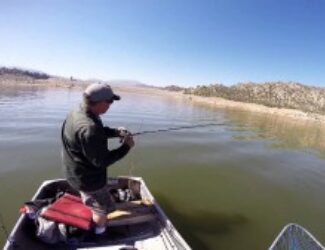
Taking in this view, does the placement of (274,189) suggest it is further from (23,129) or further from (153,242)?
(23,129)

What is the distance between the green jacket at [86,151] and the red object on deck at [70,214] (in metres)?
0.63

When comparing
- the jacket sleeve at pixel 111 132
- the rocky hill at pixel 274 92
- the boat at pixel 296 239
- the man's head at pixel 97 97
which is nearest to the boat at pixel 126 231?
the jacket sleeve at pixel 111 132

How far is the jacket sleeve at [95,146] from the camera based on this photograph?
5344mm

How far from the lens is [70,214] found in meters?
6.38

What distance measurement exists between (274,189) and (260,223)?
3.58 m

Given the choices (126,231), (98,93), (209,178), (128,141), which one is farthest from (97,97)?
(209,178)

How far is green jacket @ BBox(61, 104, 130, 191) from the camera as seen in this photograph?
5.40m

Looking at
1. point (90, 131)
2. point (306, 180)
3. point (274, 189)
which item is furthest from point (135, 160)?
point (90, 131)

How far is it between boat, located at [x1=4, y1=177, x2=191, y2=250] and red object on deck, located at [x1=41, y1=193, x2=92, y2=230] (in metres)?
0.45

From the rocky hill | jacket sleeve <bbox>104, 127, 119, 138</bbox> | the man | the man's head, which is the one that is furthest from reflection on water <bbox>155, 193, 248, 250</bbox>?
the rocky hill

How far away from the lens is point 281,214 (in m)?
10.9

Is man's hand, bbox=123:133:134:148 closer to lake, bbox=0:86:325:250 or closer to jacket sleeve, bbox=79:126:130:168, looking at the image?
jacket sleeve, bbox=79:126:130:168

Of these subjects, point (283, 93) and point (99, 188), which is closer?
point (99, 188)

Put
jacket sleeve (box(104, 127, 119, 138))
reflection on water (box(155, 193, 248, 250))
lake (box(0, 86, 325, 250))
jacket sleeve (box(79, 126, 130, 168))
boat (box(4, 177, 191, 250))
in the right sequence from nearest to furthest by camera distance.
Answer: jacket sleeve (box(79, 126, 130, 168)), boat (box(4, 177, 191, 250)), jacket sleeve (box(104, 127, 119, 138)), reflection on water (box(155, 193, 248, 250)), lake (box(0, 86, 325, 250))
